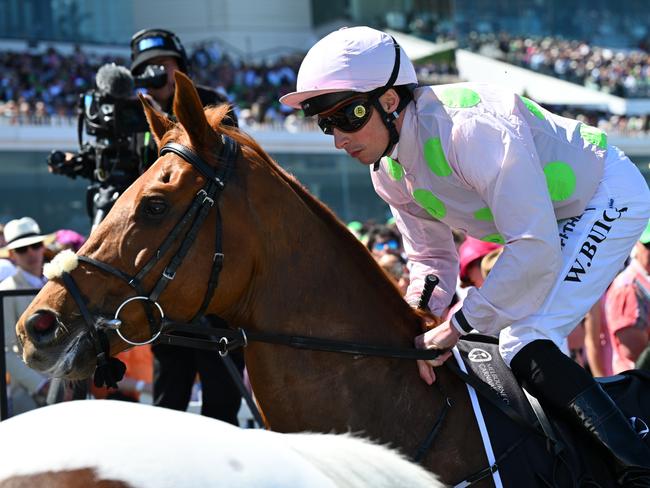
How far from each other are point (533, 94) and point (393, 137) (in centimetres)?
3432

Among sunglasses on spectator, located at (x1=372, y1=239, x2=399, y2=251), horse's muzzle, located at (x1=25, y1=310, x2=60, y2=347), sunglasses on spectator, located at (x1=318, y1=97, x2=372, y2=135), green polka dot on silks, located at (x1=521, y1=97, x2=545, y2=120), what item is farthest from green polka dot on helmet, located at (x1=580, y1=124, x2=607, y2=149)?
sunglasses on spectator, located at (x1=372, y1=239, x2=399, y2=251)

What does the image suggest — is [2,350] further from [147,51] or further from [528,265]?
[528,265]

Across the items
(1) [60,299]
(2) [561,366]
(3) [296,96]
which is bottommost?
(2) [561,366]

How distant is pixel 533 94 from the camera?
36.4 meters

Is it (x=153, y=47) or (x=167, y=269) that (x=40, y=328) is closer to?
(x=167, y=269)

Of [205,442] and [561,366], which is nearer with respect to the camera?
[205,442]

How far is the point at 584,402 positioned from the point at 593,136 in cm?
93

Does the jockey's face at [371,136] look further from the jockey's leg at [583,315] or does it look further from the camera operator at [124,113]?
the camera operator at [124,113]

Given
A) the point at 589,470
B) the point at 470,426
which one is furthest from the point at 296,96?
the point at 589,470

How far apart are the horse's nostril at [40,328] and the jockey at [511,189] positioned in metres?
1.02

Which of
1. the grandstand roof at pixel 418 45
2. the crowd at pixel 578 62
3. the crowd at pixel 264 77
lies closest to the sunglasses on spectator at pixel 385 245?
the crowd at pixel 264 77

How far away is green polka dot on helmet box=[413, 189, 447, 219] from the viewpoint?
3295 mm

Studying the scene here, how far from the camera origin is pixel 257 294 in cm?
317

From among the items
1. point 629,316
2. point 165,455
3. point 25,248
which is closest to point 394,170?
point 165,455
